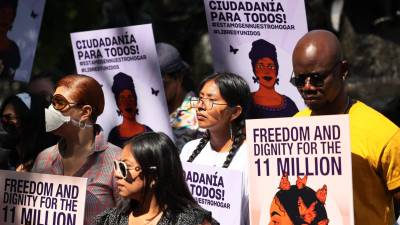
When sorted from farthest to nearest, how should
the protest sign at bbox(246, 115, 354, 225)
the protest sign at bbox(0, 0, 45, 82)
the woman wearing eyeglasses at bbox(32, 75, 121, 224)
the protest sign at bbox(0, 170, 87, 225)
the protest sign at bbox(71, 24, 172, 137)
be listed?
1. the protest sign at bbox(0, 0, 45, 82)
2. the protest sign at bbox(71, 24, 172, 137)
3. the woman wearing eyeglasses at bbox(32, 75, 121, 224)
4. the protest sign at bbox(0, 170, 87, 225)
5. the protest sign at bbox(246, 115, 354, 225)

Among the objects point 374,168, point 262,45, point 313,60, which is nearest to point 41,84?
point 262,45

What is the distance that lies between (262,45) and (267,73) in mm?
176

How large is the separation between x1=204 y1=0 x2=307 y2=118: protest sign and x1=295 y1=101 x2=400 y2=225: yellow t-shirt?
4.57 feet

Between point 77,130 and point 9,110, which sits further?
point 9,110

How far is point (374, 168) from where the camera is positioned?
461 cm

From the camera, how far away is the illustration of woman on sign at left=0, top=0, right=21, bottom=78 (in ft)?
24.0

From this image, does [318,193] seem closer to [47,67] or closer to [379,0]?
[379,0]

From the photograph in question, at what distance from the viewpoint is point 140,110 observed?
6.73m

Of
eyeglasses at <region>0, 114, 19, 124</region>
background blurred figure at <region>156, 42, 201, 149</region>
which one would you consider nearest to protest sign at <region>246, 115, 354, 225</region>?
eyeglasses at <region>0, 114, 19, 124</region>

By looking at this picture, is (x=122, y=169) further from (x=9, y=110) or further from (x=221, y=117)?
(x=9, y=110)

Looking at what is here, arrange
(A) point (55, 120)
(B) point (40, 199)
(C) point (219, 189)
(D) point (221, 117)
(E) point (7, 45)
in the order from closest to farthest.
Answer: (B) point (40, 199), (C) point (219, 189), (A) point (55, 120), (D) point (221, 117), (E) point (7, 45)

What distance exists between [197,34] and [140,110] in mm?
7315

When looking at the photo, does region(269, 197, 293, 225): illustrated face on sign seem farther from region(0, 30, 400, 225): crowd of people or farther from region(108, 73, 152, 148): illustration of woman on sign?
region(108, 73, 152, 148): illustration of woman on sign

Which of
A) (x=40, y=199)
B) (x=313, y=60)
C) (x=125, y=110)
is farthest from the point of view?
(x=125, y=110)
